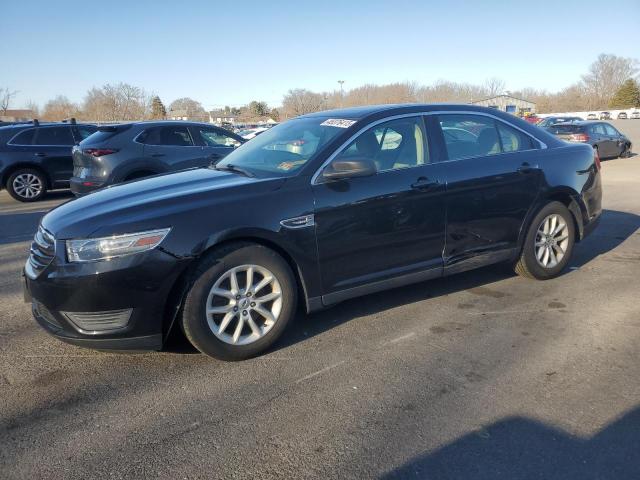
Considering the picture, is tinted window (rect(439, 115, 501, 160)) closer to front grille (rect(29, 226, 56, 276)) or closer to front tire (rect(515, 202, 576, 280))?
front tire (rect(515, 202, 576, 280))

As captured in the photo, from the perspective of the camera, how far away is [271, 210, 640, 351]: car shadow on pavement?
13.4 feet

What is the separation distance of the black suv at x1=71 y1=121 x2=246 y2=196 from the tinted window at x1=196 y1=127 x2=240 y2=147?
0.07 ft

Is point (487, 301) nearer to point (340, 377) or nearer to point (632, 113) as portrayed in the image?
point (340, 377)

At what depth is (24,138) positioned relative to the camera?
1116 cm

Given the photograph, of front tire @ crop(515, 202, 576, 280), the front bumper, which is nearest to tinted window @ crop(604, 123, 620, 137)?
front tire @ crop(515, 202, 576, 280)

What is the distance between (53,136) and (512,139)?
10.2 m

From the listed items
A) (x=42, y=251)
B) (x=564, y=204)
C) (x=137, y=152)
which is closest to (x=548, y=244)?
(x=564, y=204)

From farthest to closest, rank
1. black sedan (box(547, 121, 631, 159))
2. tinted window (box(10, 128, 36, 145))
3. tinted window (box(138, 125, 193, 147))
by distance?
1. black sedan (box(547, 121, 631, 159))
2. tinted window (box(10, 128, 36, 145))
3. tinted window (box(138, 125, 193, 147))

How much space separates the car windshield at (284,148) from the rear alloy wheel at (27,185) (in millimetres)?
8274

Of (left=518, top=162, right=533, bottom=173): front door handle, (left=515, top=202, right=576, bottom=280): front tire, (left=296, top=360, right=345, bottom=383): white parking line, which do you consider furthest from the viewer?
(left=515, top=202, right=576, bottom=280): front tire

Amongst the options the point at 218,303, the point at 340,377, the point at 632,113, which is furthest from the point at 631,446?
the point at 632,113

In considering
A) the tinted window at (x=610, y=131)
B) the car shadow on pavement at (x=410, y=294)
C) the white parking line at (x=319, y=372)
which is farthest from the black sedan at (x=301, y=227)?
the tinted window at (x=610, y=131)

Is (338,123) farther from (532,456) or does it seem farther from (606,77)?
(606,77)

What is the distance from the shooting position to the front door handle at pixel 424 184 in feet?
13.5
